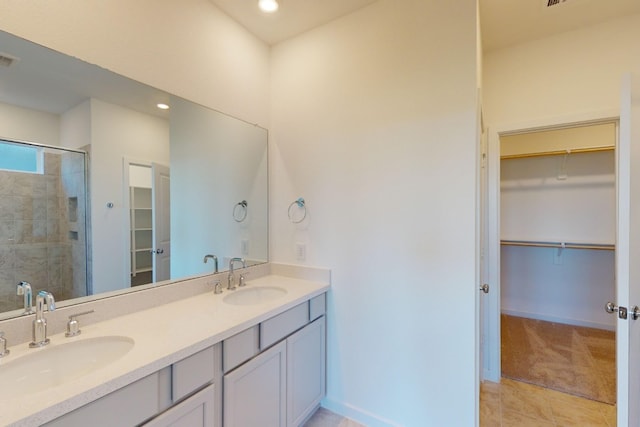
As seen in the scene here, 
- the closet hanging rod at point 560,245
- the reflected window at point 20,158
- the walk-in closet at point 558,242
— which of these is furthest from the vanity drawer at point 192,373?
the closet hanging rod at point 560,245

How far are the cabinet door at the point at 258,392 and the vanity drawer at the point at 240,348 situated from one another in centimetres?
3

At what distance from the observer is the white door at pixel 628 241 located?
1.25m

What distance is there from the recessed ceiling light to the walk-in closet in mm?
2842

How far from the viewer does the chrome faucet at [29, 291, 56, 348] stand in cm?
107

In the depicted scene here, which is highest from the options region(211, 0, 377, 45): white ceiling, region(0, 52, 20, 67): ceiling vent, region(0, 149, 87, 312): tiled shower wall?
region(211, 0, 377, 45): white ceiling

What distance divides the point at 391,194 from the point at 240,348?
3.95 feet

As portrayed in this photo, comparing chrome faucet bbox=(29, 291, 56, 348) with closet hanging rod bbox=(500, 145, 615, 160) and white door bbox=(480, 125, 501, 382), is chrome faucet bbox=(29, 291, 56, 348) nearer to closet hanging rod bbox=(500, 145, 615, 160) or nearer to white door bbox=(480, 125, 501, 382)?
white door bbox=(480, 125, 501, 382)

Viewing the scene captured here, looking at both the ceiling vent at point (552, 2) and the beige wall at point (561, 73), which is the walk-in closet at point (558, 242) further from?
the ceiling vent at point (552, 2)

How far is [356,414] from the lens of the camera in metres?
1.94

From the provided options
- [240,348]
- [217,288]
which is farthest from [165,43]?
[240,348]

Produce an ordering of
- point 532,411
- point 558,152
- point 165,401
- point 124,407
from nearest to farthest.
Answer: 1. point 124,407
2. point 165,401
3. point 532,411
4. point 558,152

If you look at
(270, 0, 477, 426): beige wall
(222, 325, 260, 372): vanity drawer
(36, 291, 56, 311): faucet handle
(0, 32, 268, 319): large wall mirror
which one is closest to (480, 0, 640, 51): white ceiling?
(270, 0, 477, 426): beige wall

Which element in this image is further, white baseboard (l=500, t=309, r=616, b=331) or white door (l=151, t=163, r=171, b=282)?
white baseboard (l=500, t=309, r=616, b=331)

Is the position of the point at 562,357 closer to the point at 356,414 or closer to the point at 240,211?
the point at 356,414
